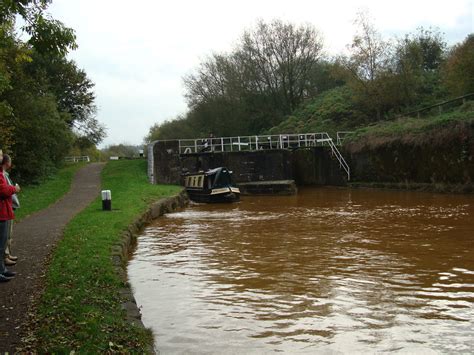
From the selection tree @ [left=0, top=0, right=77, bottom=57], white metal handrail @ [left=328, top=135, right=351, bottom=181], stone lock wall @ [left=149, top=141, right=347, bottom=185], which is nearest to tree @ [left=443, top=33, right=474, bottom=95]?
white metal handrail @ [left=328, top=135, right=351, bottom=181]

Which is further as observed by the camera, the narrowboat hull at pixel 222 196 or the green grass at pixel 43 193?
the narrowboat hull at pixel 222 196

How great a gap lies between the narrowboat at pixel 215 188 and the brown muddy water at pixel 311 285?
→ 8328 mm

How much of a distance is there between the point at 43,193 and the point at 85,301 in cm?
1674

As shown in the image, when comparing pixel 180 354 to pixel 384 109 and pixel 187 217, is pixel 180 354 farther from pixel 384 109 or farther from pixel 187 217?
pixel 384 109

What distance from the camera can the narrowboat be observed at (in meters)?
22.6

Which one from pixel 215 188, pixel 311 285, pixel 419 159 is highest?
pixel 419 159

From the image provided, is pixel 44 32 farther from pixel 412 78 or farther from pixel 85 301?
pixel 412 78

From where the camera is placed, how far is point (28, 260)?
298 inches

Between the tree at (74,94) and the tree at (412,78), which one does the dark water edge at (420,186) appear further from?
the tree at (74,94)

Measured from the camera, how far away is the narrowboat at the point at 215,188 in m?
22.6

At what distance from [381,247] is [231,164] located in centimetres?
2064

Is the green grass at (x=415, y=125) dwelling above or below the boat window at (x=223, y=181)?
above

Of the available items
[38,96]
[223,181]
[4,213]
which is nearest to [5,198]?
[4,213]

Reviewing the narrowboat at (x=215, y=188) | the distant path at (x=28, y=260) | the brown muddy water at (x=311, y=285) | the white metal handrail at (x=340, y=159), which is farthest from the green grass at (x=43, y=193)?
the white metal handrail at (x=340, y=159)
